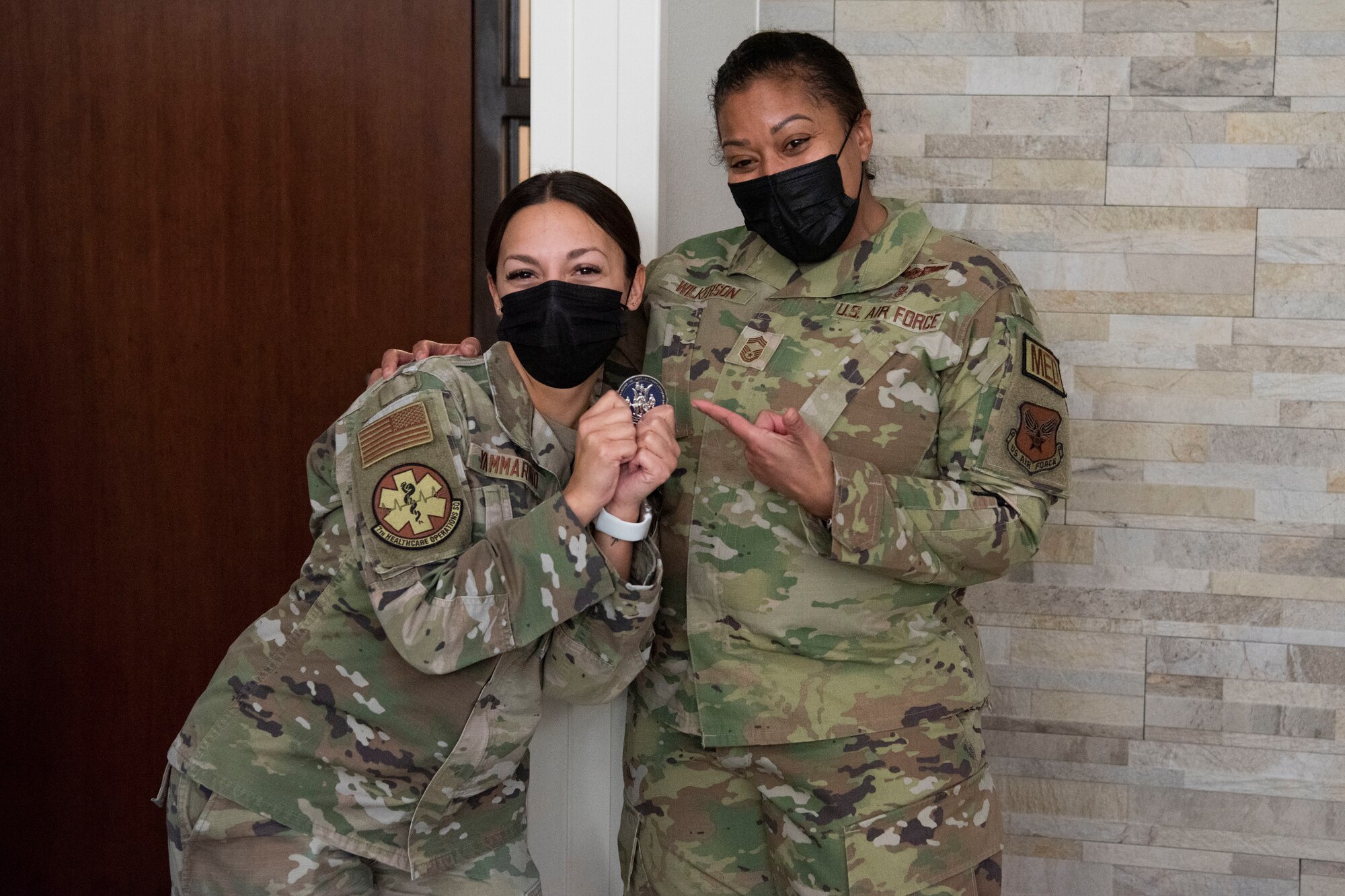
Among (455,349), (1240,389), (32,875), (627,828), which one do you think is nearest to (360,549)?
(455,349)

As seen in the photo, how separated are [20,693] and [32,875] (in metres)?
0.43

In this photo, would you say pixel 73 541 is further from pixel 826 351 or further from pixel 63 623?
Answer: pixel 826 351

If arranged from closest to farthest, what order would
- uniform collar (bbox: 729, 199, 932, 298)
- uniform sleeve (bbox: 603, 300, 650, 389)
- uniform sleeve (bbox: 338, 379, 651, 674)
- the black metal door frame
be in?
uniform sleeve (bbox: 338, 379, 651, 674) < uniform collar (bbox: 729, 199, 932, 298) < uniform sleeve (bbox: 603, 300, 650, 389) < the black metal door frame

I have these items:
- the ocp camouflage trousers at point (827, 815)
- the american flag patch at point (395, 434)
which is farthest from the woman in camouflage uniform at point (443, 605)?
the ocp camouflage trousers at point (827, 815)

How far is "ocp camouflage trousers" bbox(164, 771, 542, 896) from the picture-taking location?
1.52 metres

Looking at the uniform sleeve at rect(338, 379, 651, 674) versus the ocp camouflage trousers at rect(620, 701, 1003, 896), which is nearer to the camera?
the uniform sleeve at rect(338, 379, 651, 674)

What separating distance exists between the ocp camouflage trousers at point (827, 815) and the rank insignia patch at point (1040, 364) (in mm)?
505

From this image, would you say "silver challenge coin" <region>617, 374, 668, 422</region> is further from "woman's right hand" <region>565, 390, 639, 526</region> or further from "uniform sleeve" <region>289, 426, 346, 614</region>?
"uniform sleeve" <region>289, 426, 346, 614</region>

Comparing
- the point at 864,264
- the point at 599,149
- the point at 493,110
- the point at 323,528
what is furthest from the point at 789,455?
the point at 493,110

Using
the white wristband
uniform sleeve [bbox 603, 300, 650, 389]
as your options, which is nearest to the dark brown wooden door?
uniform sleeve [bbox 603, 300, 650, 389]

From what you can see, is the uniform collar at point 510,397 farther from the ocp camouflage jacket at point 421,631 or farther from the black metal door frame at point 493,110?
the black metal door frame at point 493,110

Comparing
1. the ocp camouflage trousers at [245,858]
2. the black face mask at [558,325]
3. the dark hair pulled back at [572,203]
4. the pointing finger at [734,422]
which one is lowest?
the ocp camouflage trousers at [245,858]

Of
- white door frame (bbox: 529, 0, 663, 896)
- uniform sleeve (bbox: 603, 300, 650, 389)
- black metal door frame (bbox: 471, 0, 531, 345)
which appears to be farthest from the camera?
black metal door frame (bbox: 471, 0, 531, 345)

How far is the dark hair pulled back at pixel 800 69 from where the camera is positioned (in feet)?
5.32
